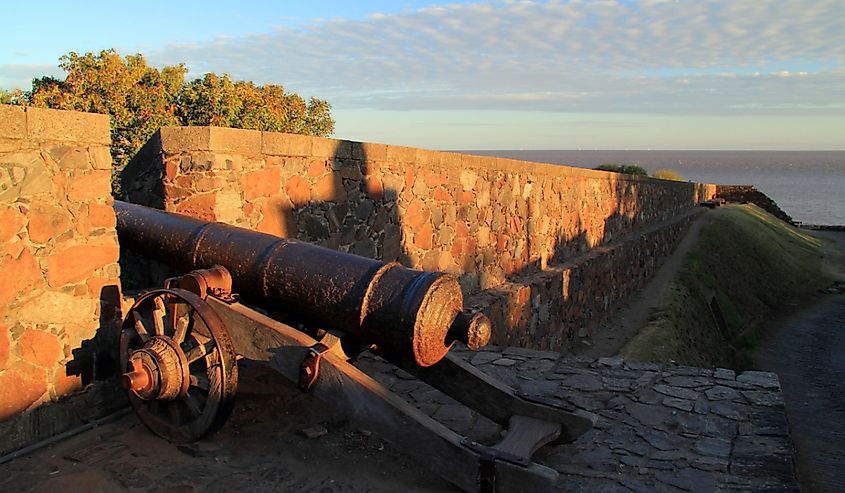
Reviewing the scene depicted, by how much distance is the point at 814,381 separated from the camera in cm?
1211

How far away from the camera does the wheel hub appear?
315cm

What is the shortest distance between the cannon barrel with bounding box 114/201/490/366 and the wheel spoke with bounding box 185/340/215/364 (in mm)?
398

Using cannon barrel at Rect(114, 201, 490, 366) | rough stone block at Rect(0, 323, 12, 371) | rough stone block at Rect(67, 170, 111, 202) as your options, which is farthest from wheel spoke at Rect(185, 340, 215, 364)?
rough stone block at Rect(67, 170, 111, 202)

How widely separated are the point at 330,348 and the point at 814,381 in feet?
39.4

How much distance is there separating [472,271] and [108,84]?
26.8 feet

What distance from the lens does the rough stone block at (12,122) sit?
314cm

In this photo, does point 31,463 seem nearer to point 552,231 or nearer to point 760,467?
point 760,467

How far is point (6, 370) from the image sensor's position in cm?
318

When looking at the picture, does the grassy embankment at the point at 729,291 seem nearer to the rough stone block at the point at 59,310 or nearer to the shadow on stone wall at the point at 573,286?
the shadow on stone wall at the point at 573,286

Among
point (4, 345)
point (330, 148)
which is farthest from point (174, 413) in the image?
point (330, 148)

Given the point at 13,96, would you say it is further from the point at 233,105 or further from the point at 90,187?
the point at 90,187

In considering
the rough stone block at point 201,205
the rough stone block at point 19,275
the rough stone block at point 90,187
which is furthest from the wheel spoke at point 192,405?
the rough stone block at point 201,205

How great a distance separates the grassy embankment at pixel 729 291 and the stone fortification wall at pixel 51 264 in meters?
8.51

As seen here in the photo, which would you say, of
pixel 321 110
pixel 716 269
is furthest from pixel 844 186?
pixel 321 110
